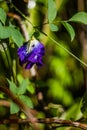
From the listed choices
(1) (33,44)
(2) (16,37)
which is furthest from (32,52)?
(2) (16,37)

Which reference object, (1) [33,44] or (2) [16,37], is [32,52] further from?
(2) [16,37]

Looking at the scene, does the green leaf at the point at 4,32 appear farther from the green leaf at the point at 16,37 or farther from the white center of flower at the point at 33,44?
the white center of flower at the point at 33,44

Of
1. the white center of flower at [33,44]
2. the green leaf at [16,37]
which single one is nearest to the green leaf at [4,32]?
the green leaf at [16,37]

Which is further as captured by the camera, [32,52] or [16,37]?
[32,52]

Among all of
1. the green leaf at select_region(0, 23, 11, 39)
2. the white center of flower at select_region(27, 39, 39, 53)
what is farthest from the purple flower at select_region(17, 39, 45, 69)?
the green leaf at select_region(0, 23, 11, 39)

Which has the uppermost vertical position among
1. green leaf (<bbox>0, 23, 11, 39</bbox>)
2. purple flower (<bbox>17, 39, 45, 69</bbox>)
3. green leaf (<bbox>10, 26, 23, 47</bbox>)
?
green leaf (<bbox>0, 23, 11, 39</bbox>)

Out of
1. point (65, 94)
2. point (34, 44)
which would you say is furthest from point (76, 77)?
point (34, 44)

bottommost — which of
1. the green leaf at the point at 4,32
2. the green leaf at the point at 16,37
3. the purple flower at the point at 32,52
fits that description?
the purple flower at the point at 32,52

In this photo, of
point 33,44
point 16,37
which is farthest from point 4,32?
point 33,44

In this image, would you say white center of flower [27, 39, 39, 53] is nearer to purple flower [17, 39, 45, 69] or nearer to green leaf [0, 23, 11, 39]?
purple flower [17, 39, 45, 69]

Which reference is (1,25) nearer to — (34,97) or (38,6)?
(34,97)

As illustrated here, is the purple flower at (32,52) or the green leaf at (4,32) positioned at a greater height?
the green leaf at (4,32)
